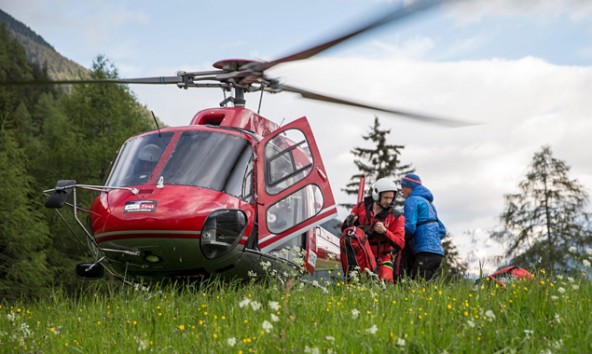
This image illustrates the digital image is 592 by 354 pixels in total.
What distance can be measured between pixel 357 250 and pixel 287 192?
1.34 meters

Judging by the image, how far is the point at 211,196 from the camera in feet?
27.3

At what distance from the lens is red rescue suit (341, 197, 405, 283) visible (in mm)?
8562

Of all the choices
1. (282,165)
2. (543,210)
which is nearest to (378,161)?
(543,210)

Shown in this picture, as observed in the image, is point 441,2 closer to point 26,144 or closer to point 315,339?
point 315,339

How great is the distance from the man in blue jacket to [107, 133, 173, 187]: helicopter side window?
3.52m

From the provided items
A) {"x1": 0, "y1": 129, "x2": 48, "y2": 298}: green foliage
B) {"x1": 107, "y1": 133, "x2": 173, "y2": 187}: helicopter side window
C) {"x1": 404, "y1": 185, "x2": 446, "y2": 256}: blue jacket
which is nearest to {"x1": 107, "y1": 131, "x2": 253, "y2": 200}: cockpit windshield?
{"x1": 107, "y1": 133, "x2": 173, "y2": 187}: helicopter side window

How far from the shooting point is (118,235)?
27.0 feet

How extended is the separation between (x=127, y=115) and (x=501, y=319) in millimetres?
30894

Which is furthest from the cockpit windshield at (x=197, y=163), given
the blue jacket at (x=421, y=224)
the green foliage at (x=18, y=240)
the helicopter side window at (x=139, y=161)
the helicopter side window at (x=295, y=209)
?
the green foliage at (x=18, y=240)

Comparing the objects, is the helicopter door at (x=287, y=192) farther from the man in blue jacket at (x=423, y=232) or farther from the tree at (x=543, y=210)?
the tree at (x=543, y=210)

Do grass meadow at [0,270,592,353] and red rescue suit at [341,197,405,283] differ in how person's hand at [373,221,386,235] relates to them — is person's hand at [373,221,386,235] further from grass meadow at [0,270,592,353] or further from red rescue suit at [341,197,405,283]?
grass meadow at [0,270,592,353]

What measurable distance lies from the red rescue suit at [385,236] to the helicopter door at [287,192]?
2.20 ft

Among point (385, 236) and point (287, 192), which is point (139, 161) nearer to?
point (287, 192)

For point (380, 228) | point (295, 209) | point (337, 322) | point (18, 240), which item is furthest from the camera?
point (18, 240)
